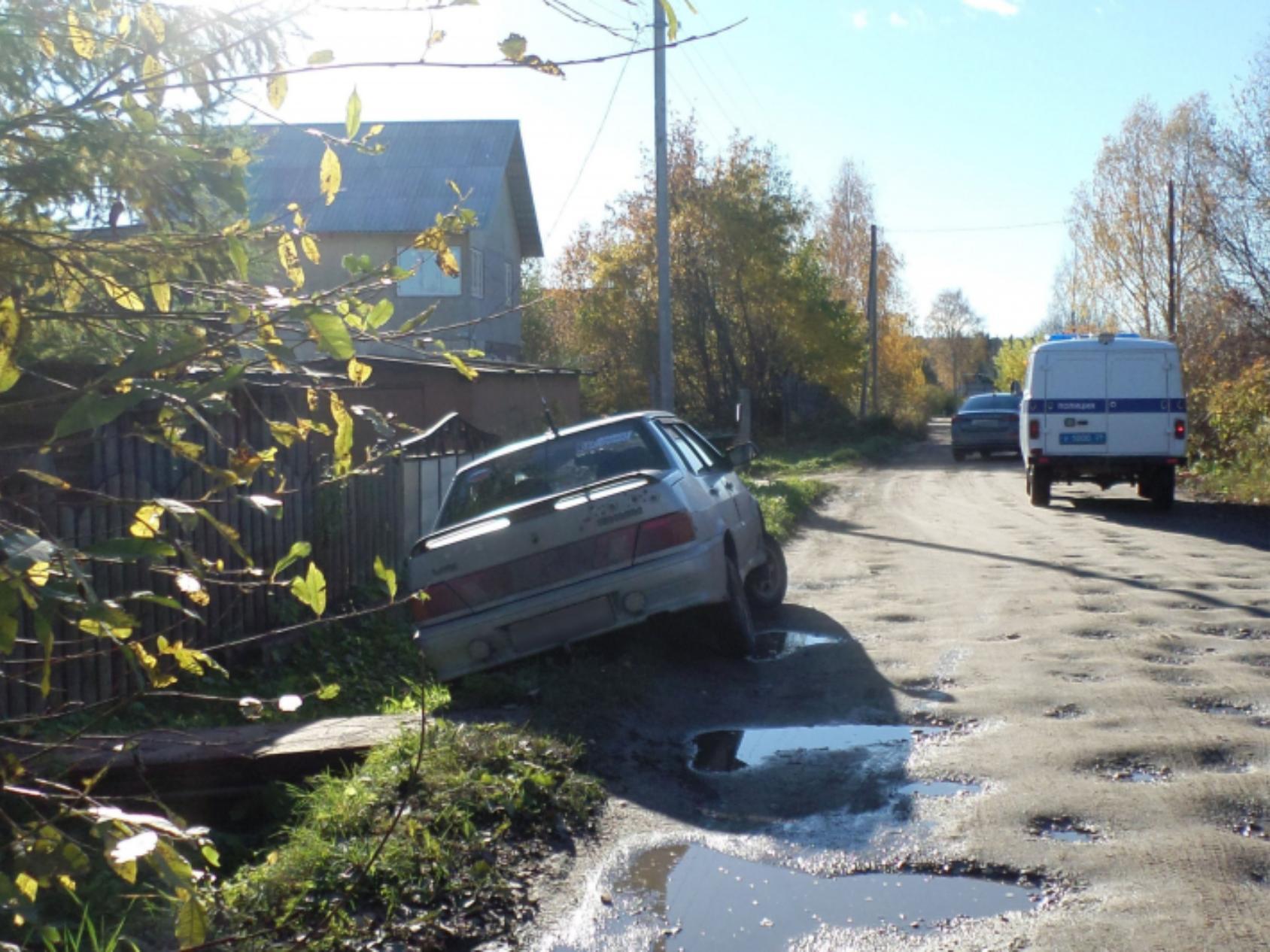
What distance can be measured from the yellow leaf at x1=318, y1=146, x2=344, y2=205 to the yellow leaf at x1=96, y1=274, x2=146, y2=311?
0.44m

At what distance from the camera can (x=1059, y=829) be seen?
4.81 metres

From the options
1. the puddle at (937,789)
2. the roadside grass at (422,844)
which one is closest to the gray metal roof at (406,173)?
the roadside grass at (422,844)

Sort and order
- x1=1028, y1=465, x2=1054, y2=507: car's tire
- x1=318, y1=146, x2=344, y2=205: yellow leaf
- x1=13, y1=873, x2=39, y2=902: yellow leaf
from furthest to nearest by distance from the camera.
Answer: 1. x1=1028, y1=465, x2=1054, y2=507: car's tire
2. x1=318, y1=146, x2=344, y2=205: yellow leaf
3. x1=13, y1=873, x2=39, y2=902: yellow leaf

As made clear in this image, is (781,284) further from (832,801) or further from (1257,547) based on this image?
(832,801)

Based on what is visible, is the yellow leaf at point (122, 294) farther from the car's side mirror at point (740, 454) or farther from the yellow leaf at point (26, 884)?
the car's side mirror at point (740, 454)

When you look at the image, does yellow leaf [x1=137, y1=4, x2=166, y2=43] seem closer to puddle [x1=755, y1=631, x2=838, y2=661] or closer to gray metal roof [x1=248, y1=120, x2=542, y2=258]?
puddle [x1=755, y1=631, x2=838, y2=661]

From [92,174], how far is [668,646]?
5.50 meters

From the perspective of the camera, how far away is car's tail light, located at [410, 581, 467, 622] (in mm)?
7227

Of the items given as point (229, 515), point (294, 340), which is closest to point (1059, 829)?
point (294, 340)

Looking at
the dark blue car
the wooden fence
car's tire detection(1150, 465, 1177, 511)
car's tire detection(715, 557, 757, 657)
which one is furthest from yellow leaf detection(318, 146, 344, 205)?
the dark blue car

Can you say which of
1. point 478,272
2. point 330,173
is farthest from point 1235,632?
point 478,272

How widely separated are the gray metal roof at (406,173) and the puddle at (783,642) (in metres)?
20.0

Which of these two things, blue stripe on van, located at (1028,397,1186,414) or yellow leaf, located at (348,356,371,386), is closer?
yellow leaf, located at (348,356,371,386)

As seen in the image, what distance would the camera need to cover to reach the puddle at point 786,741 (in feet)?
19.9
